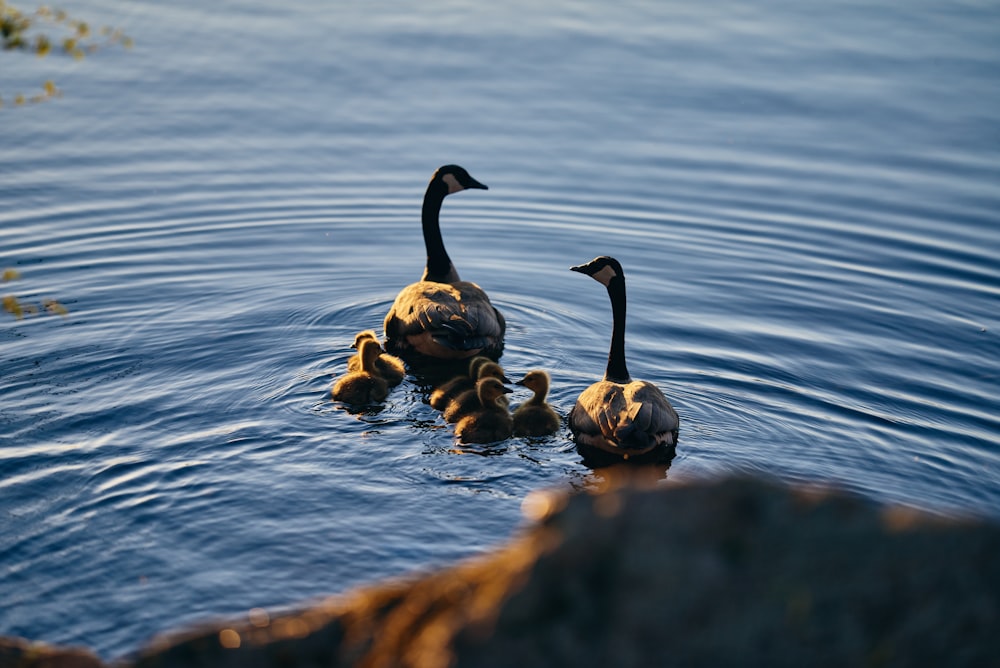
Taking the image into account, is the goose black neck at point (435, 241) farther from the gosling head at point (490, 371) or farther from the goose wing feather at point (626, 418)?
the goose wing feather at point (626, 418)

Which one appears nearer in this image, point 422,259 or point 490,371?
point 490,371

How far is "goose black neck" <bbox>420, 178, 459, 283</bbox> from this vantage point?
1502cm

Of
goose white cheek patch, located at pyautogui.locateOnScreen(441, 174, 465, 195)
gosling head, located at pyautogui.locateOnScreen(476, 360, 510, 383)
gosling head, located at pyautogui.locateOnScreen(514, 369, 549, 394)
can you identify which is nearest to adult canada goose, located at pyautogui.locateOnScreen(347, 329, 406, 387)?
gosling head, located at pyautogui.locateOnScreen(476, 360, 510, 383)

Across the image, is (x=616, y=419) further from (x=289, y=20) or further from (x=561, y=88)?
(x=289, y=20)

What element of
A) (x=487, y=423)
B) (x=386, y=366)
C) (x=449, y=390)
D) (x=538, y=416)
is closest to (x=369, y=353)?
(x=386, y=366)

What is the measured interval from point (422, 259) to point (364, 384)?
5.43 metres

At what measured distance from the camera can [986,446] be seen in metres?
11.1

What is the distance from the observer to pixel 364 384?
1173 centimetres

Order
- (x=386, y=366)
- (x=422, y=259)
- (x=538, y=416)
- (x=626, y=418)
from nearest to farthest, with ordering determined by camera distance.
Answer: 1. (x=626, y=418)
2. (x=538, y=416)
3. (x=386, y=366)
4. (x=422, y=259)

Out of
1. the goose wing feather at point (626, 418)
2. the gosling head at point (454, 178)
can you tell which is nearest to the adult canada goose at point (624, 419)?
the goose wing feather at point (626, 418)

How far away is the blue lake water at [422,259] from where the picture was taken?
941cm

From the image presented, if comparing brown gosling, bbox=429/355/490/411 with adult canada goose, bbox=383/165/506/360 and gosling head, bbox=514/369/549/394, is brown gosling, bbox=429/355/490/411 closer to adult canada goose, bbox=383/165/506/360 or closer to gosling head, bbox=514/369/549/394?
gosling head, bbox=514/369/549/394

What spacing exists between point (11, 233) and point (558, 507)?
1498cm

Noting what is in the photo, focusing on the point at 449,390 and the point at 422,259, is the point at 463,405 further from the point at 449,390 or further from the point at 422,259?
the point at 422,259
